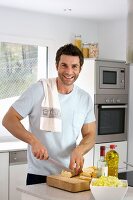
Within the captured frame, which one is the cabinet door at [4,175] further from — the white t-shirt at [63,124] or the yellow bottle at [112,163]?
the yellow bottle at [112,163]

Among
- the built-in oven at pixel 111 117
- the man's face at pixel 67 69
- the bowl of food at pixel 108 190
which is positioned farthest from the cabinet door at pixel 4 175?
the bowl of food at pixel 108 190

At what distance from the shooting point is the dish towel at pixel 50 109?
234 centimetres

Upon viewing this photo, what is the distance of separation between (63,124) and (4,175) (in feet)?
5.42

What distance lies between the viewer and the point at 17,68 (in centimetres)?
455

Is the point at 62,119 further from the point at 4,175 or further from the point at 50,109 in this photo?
the point at 4,175

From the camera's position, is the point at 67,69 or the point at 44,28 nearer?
the point at 67,69

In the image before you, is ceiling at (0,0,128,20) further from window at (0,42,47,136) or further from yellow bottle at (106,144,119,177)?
yellow bottle at (106,144,119,177)

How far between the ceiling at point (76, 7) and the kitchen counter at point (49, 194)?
7.48 feet

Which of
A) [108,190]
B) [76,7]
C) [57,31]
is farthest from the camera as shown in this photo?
[57,31]

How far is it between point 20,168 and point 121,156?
131cm

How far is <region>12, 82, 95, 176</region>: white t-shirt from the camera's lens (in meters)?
2.33

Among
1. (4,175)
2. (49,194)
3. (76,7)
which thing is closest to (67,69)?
(49,194)

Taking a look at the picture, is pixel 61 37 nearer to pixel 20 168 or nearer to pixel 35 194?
pixel 20 168

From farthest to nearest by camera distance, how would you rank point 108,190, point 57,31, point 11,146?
point 57,31
point 11,146
point 108,190
